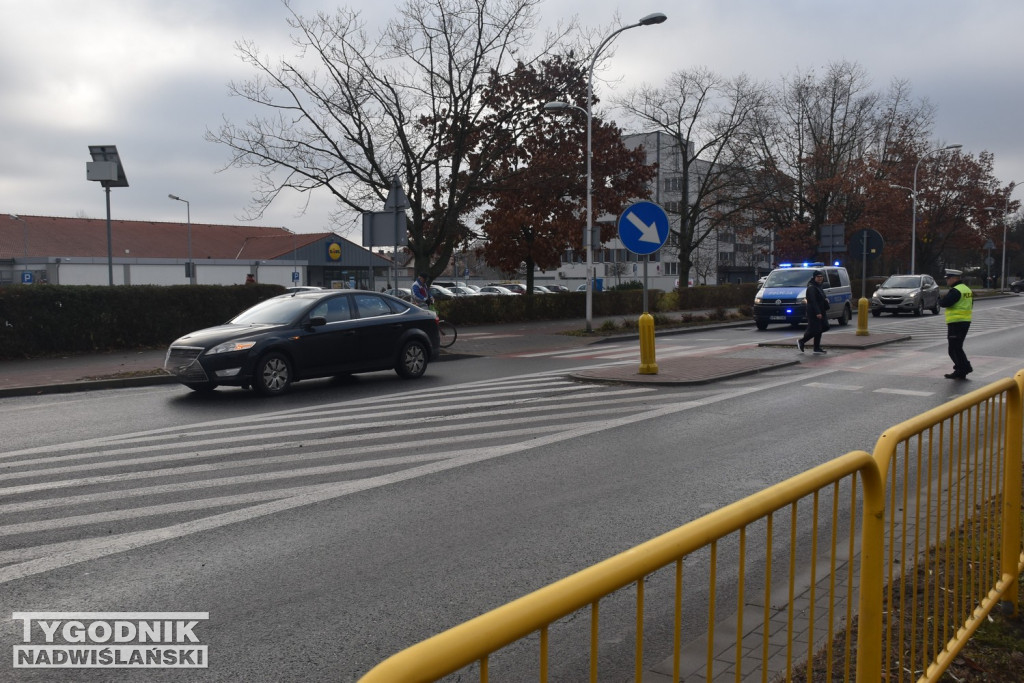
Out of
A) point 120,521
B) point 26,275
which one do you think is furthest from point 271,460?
point 26,275

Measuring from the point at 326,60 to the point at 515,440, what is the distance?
1992 cm

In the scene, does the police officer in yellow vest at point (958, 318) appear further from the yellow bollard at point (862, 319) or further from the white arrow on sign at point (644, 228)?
A: the yellow bollard at point (862, 319)

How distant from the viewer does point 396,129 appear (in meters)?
26.8

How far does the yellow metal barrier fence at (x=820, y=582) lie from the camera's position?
1807 mm

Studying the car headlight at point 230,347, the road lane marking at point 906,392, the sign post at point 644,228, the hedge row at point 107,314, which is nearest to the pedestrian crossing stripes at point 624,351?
the sign post at point 644,228

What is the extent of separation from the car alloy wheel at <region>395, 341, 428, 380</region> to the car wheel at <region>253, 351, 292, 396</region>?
7.29 ft

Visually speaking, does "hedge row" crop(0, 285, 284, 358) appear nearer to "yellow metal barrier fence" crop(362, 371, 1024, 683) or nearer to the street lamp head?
the street lamp head

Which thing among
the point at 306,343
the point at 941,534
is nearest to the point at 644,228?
the point at 306,343

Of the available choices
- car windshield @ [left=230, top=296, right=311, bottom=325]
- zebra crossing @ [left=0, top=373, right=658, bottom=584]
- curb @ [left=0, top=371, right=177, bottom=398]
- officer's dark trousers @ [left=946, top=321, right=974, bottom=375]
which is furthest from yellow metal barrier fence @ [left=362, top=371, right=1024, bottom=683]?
curb @ [left=0, top=371, right=177, bottom=398]

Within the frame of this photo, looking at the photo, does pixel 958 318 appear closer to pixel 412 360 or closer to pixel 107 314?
pixel 412 360

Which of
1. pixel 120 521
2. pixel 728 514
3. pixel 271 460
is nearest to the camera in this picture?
pixel 728 514

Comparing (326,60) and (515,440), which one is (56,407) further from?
(326,60)

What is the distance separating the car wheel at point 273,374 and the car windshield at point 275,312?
2.07 feet

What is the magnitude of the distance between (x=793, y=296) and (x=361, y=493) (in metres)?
21.8
